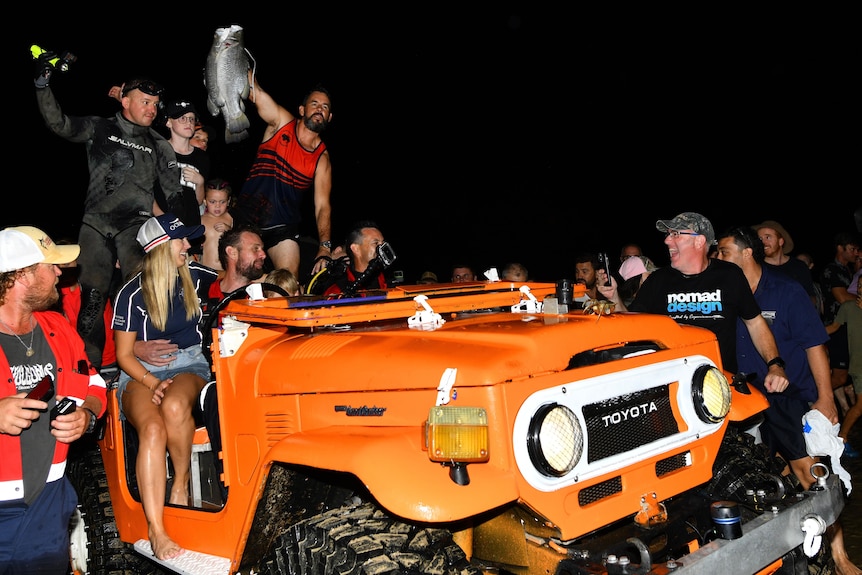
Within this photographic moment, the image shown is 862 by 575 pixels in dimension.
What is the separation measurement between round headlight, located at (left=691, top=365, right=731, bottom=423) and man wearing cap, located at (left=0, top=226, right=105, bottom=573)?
2.77 meters

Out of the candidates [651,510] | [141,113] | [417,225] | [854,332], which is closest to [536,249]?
[417,225]

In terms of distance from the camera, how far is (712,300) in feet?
15.7

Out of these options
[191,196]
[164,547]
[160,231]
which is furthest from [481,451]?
[191,196]

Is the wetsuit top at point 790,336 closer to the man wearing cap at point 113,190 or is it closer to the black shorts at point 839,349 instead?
the black shorts at point 839,349

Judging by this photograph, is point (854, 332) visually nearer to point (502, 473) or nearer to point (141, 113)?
point (502, 473)

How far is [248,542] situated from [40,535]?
0.94 meters

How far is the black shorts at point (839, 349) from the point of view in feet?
28.0

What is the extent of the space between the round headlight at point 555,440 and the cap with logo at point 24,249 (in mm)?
2394

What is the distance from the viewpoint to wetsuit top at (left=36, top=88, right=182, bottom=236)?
20.4 ft

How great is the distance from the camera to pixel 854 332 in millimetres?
8055

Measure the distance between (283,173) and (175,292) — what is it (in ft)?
8.11

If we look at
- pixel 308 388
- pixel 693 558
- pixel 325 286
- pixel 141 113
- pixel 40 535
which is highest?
pixel 141 113

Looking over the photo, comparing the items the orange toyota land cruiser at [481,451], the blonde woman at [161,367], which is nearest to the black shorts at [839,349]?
the orange toyota land cruiser at [481,451]

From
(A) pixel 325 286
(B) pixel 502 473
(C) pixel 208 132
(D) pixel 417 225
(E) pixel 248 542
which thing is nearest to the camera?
(B) pixel 502 473
